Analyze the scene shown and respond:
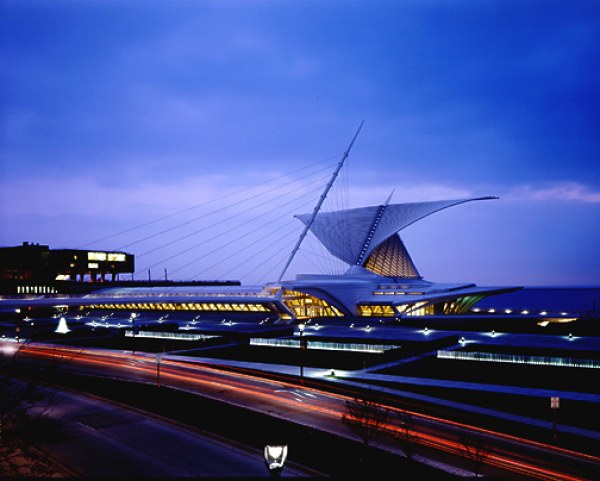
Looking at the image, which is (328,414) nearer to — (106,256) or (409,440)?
(409,440)

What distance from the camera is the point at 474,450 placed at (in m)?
17.0

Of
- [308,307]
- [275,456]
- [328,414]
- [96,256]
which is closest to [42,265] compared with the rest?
[96,256]

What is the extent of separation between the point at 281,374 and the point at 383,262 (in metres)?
65.7

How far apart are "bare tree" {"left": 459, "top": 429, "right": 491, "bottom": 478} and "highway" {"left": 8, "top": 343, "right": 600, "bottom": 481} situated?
0.52 ft

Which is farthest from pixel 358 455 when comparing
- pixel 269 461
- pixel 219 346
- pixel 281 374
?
pixel 219 346

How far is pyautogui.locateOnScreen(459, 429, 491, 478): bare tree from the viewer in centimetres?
1462

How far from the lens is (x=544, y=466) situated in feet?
52.0

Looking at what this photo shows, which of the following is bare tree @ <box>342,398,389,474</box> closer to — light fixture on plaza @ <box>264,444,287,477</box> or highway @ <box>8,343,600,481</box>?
highway @ <box>8,343,600,481</box>

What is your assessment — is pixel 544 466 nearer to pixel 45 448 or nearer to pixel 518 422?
pixel 518 422

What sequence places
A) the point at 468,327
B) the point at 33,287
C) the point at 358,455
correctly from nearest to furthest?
the point at 358,455 → the point at 468,327 → the point at 33,287

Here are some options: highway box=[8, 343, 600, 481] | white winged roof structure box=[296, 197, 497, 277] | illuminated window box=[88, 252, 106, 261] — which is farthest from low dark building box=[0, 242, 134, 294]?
highway box=[8, 343, 600, 481]

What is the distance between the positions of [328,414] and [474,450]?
704 centimetres

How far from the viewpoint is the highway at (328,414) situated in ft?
51.9

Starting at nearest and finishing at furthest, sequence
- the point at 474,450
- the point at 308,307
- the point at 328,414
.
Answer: the point at 474,450, the point at 328,414, the point at 308,307
